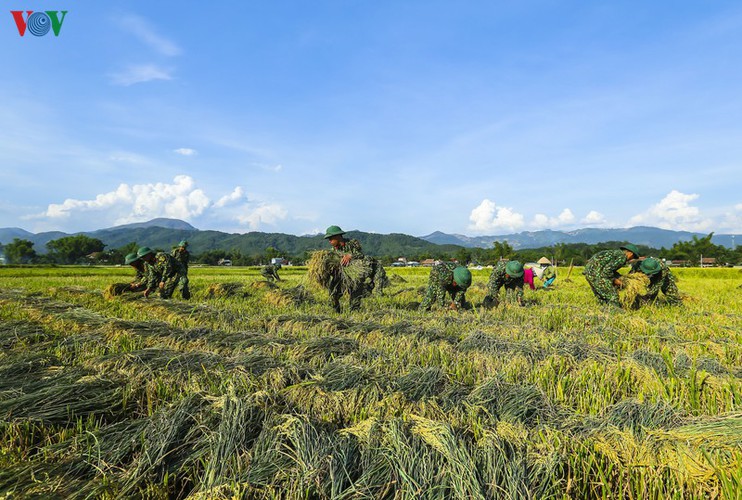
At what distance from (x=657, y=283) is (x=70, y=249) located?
315 feet

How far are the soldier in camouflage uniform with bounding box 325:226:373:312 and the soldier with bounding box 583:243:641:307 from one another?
186 inches

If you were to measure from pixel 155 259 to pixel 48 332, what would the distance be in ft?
14.4

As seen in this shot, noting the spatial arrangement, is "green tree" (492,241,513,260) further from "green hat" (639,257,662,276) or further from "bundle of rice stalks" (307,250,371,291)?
"bundle of rice stalks" (307,250,371,291)

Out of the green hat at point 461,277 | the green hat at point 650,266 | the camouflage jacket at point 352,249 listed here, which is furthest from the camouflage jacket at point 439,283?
the green hat at point 650,266

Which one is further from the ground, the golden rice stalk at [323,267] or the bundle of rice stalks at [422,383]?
the golden rice stalk at [323,267]

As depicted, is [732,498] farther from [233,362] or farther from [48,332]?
[48,332]

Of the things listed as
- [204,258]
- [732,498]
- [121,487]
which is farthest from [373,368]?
[204,258]

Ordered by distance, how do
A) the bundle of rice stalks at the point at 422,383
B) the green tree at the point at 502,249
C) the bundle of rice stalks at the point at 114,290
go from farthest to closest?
1. the green tree at the point at 502,249
2. the bundle of rice stalks at the point at 114,290
3. the bundle of rice stalks at the point at 422,383

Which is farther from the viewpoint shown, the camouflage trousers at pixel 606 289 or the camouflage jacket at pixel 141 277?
the camouflage jacket at pixel 141 277

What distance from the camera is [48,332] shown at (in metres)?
4.78

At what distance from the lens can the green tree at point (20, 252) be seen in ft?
211

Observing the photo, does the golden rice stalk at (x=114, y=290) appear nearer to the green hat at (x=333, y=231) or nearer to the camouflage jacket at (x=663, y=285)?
the green hat at (x=333, y=231)

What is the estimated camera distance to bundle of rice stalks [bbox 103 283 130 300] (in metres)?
8.33

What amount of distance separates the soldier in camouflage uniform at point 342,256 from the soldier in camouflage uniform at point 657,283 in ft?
18.9
